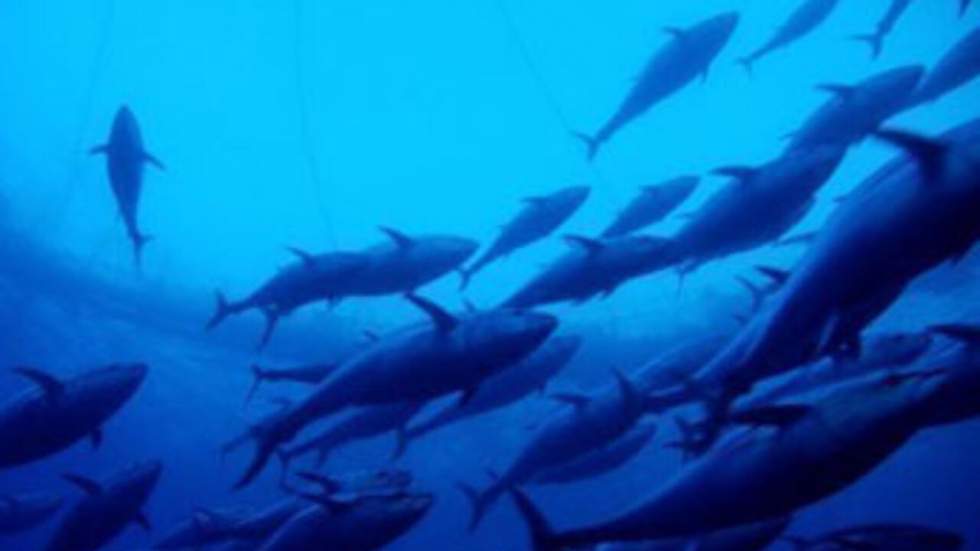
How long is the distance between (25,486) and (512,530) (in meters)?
30.6

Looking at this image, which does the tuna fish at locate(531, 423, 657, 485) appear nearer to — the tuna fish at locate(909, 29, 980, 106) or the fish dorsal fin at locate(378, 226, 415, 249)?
the fish dorsal fin at locate(378, 226, 415, 249)

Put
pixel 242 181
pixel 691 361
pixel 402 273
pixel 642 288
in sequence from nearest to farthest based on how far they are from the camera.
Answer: pixel 402 273
pixel 691 361
pixel 642 288
pixel 242 181

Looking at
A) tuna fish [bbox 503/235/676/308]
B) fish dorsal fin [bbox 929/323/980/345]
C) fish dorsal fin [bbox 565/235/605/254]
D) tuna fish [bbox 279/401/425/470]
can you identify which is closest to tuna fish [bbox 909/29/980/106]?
tuna fish [bbox 503/235/676/308]

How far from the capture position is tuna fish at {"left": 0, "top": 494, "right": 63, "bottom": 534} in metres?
9.09

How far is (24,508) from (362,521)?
618cm

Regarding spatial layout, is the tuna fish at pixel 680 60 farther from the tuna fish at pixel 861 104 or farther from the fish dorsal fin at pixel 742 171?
the fish dorsal fin at pixel 742 171

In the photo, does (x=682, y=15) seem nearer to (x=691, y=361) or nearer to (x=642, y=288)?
(x=642, y=288)

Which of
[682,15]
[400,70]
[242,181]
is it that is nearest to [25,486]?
[242,181]

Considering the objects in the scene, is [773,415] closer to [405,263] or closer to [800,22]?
[405,263]

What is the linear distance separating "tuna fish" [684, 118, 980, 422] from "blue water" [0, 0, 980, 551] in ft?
60.0

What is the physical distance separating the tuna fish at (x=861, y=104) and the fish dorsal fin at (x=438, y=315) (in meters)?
2.39

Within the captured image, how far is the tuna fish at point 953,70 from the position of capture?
5.99 meters

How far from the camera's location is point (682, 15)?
2178 centimetres

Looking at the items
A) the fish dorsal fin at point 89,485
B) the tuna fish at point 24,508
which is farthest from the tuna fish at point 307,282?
the tuna fish at point 24,508
